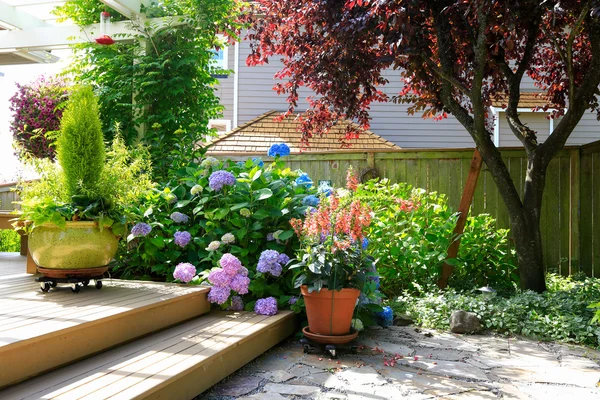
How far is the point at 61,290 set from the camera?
3.34 metres

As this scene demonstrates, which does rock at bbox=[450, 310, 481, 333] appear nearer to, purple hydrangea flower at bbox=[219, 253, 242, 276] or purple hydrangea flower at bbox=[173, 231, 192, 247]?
purple hydrangea flower at bbox=[219, 253, 242, 276]

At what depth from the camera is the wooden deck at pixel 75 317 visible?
82.9 inches

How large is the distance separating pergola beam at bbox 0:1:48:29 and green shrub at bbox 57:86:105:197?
11.0ft

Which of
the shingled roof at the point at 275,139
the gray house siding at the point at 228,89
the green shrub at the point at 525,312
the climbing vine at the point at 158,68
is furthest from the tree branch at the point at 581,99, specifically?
the gray house siding at the point at 228,89

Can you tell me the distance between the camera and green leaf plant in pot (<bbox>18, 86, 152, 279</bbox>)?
10.5 ft

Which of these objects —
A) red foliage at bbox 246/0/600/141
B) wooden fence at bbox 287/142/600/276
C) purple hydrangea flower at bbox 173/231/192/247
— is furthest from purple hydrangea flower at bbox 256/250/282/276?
wooden fence at bbox 287/142/600/276

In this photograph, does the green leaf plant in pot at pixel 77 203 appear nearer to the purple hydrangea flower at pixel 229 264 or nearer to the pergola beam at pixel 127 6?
the purple hydrangea flower at pixel 229 264

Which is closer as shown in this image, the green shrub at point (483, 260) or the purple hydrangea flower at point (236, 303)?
the purple hydrangea flower at point (236, 303)

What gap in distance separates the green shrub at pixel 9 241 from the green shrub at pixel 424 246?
6.04 metres

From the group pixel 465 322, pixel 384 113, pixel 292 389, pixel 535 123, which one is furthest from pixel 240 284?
pixel 535 123

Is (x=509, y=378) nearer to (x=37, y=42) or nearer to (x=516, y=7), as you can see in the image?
(x=516, y=7)

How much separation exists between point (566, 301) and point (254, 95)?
290 inches

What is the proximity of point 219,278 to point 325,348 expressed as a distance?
0.80m

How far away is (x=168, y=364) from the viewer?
2328 millimetres
